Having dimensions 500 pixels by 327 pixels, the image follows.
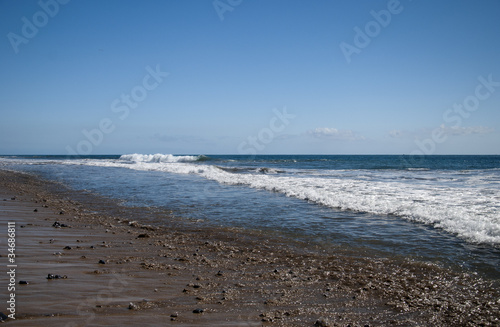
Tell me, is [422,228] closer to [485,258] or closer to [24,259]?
[485,258]

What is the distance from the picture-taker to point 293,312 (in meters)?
3.21

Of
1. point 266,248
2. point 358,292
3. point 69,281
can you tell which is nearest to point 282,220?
point 266,248

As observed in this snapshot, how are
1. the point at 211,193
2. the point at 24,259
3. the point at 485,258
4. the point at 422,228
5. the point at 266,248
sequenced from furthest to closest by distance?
the point at 211,193 < the point at 422,228 < the point at 266,248 < the point at 485,258 < the point at 24,259

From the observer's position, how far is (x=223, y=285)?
3.85 meters

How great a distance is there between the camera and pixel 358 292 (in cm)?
377

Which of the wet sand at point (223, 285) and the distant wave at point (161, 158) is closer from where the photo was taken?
the wet sand at point (223, 285)

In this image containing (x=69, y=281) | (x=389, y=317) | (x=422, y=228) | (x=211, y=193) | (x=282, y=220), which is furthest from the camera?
(x=211, y=193)

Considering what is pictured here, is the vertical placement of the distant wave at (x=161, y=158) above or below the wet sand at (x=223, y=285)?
above

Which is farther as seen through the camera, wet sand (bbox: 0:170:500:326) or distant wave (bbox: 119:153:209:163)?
distant wave (bbox: 119:153:209:163)

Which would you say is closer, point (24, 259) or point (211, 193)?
point (24, 259)

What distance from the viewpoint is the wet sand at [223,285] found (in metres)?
3.06

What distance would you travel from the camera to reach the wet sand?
306 centimetres

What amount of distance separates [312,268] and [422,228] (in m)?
3.96

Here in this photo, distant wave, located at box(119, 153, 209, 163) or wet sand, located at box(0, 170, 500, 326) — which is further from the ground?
distant wave, located at box(119, 153, 209, 163)
